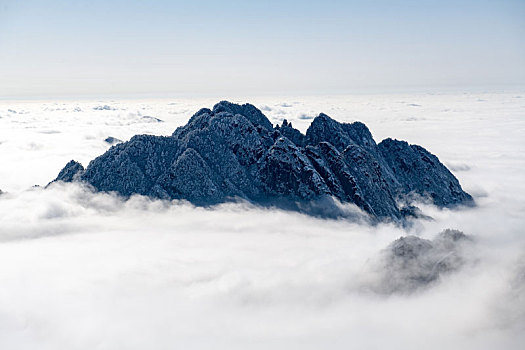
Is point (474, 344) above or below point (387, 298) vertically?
below

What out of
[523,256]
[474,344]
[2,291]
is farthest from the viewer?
[2,291]

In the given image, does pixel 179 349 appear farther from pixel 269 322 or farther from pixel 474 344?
pixel 474 344

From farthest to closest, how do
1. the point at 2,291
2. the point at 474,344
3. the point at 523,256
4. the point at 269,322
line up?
the point at 2,291
the point at 269,322
the point at 523,256
the point at 474,344

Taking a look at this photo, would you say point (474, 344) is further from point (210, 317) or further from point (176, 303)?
point (176, 303)

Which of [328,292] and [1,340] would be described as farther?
[328,292]

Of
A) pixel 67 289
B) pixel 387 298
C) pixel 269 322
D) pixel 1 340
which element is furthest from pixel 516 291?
pixel 1 340

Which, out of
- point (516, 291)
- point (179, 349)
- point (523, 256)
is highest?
point (523, 256)
